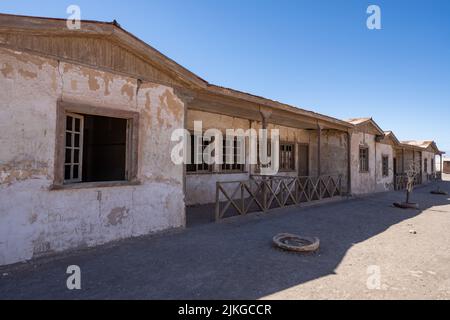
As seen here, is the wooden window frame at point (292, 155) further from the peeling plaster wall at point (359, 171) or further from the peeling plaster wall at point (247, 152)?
the peeling plaster wall at point (359, 171)

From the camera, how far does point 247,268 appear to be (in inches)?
157

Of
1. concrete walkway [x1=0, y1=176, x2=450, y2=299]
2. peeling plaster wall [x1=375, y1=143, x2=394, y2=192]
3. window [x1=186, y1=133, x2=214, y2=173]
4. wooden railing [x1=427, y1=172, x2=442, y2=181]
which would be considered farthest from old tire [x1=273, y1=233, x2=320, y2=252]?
wooden railing [x1=427, y1=172, x2=442, y2=181]

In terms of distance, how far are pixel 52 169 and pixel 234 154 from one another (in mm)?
6661

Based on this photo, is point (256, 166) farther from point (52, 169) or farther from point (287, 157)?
point (52, 169)

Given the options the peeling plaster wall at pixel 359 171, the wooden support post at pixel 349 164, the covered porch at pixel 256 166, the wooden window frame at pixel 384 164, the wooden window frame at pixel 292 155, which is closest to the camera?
the covered porch at pixel 256 166

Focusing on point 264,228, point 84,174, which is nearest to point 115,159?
point 84,174

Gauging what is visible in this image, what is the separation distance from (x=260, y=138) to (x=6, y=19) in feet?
28.0

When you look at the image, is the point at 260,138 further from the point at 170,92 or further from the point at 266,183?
the point at 170,92

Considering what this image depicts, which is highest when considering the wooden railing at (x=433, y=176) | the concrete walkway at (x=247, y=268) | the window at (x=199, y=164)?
the window at (x=199, y=164)

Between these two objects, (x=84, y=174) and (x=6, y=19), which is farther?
(x=84, y=174)

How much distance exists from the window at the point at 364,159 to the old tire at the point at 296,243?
9703 millimetres

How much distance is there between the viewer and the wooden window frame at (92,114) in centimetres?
435

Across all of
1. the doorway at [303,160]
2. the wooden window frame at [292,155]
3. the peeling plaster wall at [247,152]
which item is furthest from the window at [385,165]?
the wooden window frame at [292,155]
